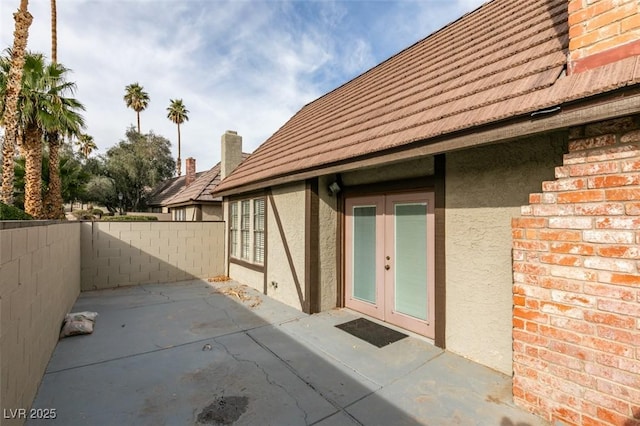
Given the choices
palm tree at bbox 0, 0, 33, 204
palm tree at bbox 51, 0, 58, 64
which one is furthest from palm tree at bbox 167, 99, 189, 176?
palm tree at bbox 0, 0, 33, 204

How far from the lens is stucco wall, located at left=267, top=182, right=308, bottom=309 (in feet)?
20.2

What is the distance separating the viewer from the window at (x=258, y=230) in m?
7.82

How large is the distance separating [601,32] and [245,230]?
8.18 m

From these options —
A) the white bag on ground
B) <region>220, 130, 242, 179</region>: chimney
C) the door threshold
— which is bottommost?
the door threshold

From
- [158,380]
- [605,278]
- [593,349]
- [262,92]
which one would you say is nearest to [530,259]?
[605,278]

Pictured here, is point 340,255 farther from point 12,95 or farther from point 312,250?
point 12,95

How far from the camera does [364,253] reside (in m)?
5.66

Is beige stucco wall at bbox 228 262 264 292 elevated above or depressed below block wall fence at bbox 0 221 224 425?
below

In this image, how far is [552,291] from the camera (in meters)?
2.60

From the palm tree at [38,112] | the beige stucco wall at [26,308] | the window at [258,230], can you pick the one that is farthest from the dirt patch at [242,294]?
the palm tree at [38,112]

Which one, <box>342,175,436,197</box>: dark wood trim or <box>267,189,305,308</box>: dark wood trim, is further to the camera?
<box>267,189,305,308</box>: dark wood trim

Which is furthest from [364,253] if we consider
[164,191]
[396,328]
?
[164,191]

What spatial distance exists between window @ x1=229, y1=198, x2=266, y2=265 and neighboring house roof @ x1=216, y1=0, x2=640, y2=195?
87cm

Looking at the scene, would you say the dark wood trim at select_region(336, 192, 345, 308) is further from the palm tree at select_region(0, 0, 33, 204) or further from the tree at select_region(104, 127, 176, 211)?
the tree at select_region(104, 127, 176, 211)
